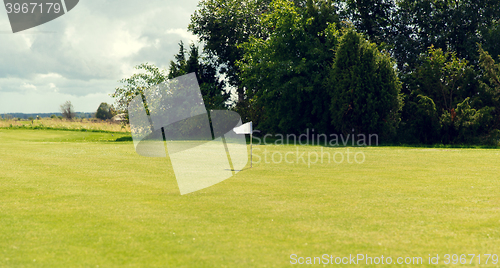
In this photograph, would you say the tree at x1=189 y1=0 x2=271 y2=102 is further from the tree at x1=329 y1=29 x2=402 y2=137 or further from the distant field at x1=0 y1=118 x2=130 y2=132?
the tree at x1=329 y1=29 x2=402 y2=137

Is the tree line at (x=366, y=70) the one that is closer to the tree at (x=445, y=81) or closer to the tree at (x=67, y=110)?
the tree at (x=445, y=81)

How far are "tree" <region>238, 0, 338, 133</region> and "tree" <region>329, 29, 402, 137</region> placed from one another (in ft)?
7.78

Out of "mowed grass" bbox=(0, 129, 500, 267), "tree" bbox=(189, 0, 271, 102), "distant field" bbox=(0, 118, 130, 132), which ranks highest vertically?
"tree" bbox=(189, 0, 271, 102)

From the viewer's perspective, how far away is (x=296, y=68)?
31.8m

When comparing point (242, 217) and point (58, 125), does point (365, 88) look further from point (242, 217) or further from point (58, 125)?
point (58, 125)

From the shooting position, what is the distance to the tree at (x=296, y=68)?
1254 inches

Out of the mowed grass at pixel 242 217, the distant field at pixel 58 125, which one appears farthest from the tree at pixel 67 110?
the mowed grass at pixel 242 217

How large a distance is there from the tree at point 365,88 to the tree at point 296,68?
237cm

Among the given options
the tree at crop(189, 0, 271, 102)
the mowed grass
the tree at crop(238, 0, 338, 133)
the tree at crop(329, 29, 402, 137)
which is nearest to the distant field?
the tree at crop(189, 0, 271, 102)

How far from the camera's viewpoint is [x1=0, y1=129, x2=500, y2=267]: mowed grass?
5852 mm

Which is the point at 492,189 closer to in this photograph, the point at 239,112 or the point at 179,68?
the point at 239,112

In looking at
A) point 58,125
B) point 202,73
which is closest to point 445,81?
point 202,73

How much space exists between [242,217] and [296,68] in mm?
25116

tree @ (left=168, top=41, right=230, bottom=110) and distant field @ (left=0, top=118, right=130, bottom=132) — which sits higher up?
tree @ (left=168, top=41, right=230, bottom=110)
